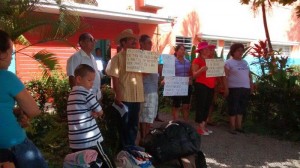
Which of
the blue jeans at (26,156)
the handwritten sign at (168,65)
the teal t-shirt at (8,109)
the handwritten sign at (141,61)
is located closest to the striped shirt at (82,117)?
the blue jeans at (26,156)

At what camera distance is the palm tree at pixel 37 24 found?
4633 mm

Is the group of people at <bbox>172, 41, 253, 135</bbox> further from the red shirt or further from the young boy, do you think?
the young boy

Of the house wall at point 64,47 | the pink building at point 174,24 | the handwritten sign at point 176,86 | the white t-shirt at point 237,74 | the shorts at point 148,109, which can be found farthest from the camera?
the pink building at point 174,24

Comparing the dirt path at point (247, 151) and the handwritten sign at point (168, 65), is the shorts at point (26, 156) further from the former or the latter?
the handwritten sign at point (168, 65)

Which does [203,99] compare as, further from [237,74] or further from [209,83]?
[237,74]

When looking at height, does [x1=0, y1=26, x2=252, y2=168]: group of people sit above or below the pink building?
below

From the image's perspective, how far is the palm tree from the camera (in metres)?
4.63

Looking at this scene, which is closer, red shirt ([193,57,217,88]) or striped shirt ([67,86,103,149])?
striped shirt ([67,86,103,149])

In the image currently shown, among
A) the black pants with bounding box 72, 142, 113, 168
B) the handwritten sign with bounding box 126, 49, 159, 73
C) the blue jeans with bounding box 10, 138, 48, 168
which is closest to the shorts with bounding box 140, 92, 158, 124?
the handwritten sign with bounding box 126, 49, 159, 73

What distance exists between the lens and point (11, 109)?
2.57 m

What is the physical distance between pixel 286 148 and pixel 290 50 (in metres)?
18.4

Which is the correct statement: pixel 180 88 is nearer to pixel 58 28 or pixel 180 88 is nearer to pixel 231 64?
pixel 231 64

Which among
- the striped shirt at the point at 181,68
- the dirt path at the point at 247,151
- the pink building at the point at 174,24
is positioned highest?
the pink building at the point at 174,24

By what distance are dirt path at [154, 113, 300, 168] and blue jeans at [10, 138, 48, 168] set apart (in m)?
3.21
